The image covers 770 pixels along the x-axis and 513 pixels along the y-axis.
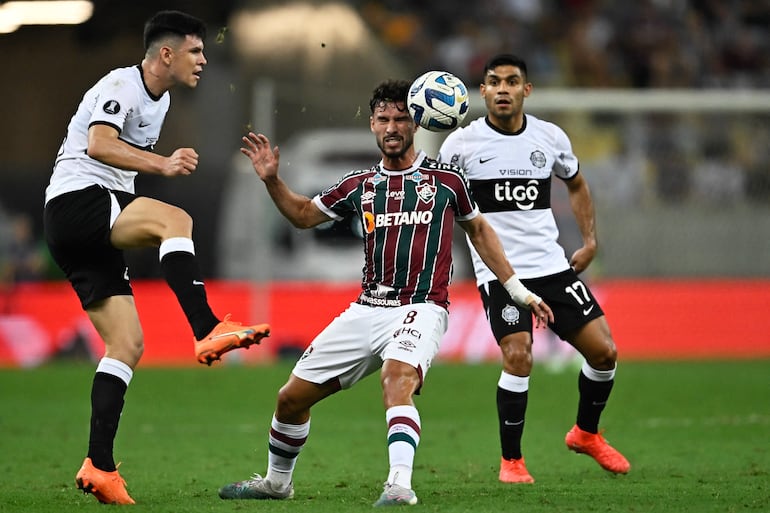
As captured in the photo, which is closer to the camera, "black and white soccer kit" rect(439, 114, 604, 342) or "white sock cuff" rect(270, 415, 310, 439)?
"white sock cuff" rect(270, 415, 310, 439)

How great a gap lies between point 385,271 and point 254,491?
143 cm

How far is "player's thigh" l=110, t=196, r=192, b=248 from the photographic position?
21.7 ft

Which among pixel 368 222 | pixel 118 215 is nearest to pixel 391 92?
pixel 368 222

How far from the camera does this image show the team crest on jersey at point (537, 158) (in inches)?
333

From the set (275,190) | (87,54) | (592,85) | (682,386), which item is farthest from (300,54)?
(275,190)

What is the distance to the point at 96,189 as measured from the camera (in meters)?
6.84

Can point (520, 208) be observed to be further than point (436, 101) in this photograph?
Yes

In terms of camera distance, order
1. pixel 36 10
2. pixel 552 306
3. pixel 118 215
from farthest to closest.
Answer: pixel 36 10, pixel 552 306, pixel 118 215

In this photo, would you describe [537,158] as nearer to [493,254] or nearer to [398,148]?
[493,254]

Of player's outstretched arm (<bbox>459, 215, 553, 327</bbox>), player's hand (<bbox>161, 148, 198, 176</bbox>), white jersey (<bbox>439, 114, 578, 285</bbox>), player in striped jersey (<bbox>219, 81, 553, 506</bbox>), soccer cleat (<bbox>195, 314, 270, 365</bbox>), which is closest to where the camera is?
soccer cleat (<bbox>195, 314, 270, 365</bbox>)

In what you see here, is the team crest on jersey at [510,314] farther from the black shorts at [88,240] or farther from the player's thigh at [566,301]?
the black shorts at [88,240]

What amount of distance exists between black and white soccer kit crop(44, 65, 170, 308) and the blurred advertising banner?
10.0 meters

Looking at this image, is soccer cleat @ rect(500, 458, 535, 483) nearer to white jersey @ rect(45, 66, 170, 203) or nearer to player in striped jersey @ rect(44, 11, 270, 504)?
player in striped jersey @ rect(44, 11, 270, 504)

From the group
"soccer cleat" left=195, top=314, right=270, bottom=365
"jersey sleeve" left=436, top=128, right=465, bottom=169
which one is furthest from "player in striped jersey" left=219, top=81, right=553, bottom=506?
"jersey sleeve" left=436, top=128, right=465, bottom=169
